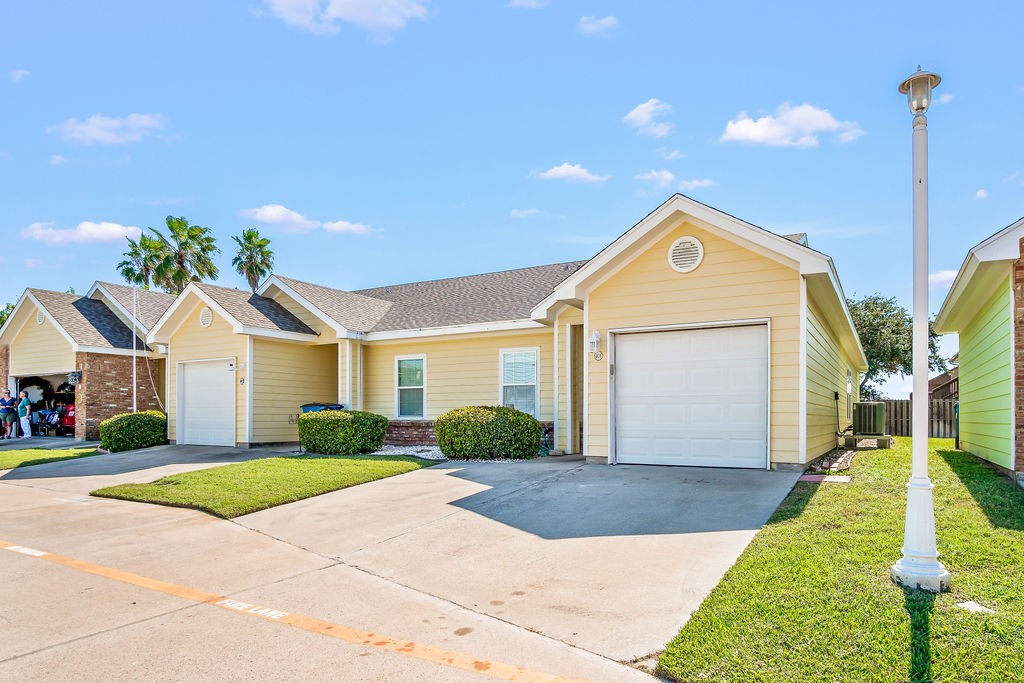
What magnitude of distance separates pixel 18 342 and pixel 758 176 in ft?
81.0

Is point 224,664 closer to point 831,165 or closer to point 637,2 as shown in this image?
point 637,2

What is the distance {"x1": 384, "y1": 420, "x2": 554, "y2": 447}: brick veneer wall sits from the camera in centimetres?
1714

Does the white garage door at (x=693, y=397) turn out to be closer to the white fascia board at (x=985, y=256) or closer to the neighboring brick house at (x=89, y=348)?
the white fascia board at (x=985, y=256)

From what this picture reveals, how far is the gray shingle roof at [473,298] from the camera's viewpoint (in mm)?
16891

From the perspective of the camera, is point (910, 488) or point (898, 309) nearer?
point (910, 488)

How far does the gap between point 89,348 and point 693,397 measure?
59.5 ft

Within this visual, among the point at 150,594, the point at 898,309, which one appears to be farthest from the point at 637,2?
the point at 898,309

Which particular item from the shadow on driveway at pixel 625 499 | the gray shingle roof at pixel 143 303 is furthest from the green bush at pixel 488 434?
the gray shingle roof at pixel 143 303

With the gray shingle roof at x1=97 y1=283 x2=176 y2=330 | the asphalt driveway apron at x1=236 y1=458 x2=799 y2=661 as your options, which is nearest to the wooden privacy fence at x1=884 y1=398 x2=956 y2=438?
the asphalt driveway apron at x1=236 y1=458 x2=799 y2=661

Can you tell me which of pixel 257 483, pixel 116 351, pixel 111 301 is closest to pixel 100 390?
pixel 116 351

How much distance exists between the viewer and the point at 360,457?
14.3 metres

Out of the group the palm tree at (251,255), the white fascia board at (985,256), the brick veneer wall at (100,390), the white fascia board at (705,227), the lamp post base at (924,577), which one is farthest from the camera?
the palm tree at (251,255)

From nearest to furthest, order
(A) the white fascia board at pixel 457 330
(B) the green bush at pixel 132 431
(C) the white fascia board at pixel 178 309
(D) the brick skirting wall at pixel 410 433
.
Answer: (A) the white fascia board at pixel 457 330 < (C) the white fascia board at pixel 178 309 < (D) the brick skirting wall at pixel 410 433 < (B) the green bush at pixel 132 431

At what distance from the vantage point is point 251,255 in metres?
35.7
